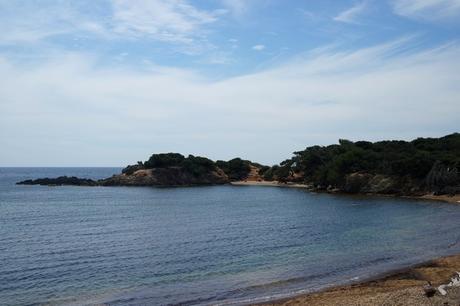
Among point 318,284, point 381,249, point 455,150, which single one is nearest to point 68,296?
point 318,284

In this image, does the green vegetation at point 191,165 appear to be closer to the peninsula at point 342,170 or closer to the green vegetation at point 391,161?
the peninsula at point 342,170

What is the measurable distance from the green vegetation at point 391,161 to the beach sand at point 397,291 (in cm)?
6315

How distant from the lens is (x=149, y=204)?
89.1 metres

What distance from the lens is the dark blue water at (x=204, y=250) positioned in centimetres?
2925

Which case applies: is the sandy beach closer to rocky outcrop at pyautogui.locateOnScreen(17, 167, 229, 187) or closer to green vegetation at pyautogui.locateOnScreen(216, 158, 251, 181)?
rocky outcrop at pyautogui.locateOnScreen(17, 167, 229, 187)

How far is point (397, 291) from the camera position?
2442cm

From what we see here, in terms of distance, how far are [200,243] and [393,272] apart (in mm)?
18494

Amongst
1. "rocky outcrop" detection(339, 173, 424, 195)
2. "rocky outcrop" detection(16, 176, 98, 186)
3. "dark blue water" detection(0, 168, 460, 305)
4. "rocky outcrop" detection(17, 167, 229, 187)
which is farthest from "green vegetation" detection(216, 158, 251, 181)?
"dark blue water" detection(0, 168, 460, 305)

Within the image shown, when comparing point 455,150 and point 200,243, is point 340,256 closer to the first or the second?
point 200,243

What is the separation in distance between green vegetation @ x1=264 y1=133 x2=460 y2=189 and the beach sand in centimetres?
6315

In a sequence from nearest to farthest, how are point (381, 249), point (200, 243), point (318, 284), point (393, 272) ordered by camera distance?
1. point (318, 284)
2. point (393, 272)
3. point (381, 249)
4. point (200, 243)

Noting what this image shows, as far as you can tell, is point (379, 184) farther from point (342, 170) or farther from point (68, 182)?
point (68, 182)

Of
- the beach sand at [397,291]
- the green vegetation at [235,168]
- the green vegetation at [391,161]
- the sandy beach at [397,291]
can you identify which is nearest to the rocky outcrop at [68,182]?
the green vegetation at [235,168]

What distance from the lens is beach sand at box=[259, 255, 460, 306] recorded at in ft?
72.4
